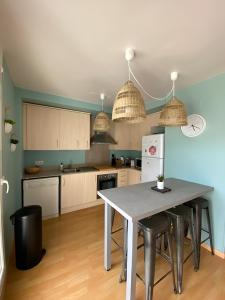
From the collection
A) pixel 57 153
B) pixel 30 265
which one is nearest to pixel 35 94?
pixel 57 153

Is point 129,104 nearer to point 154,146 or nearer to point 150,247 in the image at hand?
point 150,247

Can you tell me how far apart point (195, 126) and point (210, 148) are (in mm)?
385

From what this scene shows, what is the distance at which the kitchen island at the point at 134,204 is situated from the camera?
1.16 m

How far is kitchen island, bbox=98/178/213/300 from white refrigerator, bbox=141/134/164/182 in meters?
0.71

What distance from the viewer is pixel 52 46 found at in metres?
1.39

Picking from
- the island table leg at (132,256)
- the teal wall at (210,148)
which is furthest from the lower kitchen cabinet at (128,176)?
the island table leg at (132,256)

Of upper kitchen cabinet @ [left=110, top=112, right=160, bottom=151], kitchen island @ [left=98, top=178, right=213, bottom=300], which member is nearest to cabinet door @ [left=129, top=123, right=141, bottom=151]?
upper kitchen cabinet @ [left=110, top=112, right=160, bottom=151]

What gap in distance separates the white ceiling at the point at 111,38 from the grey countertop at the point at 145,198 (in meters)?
1.51

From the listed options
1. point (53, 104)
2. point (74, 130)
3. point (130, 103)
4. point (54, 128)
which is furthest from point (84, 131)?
point (130, 103)

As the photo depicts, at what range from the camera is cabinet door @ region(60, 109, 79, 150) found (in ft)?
9.98

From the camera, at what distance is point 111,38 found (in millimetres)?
1270

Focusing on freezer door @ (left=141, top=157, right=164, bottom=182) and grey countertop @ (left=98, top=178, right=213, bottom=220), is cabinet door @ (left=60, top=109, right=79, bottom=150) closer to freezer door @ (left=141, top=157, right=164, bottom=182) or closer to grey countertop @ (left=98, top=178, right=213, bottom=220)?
freezer door @ (left=141, top=157, right=164, bottom=182)

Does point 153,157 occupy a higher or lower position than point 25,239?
higher

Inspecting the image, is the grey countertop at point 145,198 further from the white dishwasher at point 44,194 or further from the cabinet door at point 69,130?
the cabinet door at point 69,130
